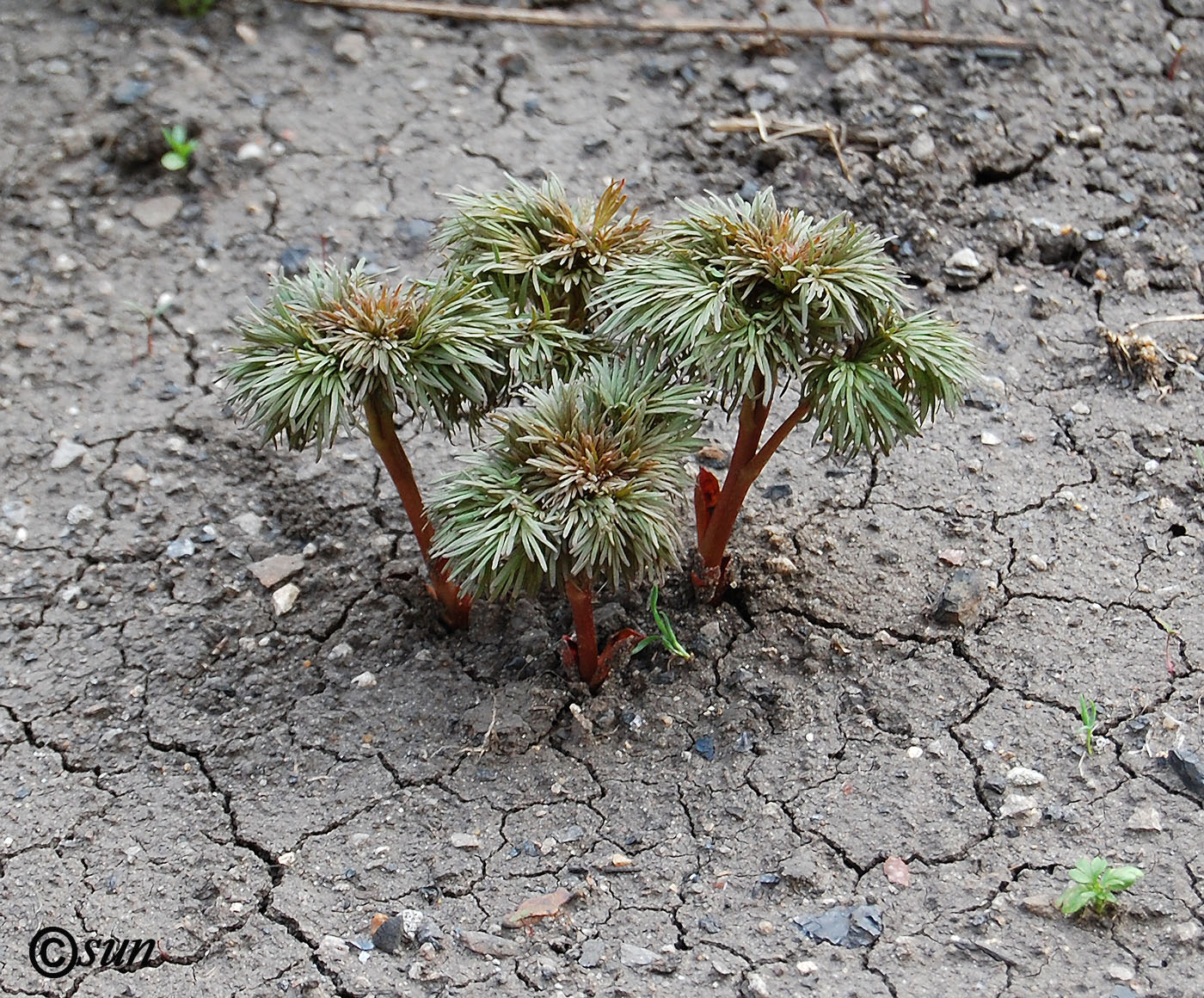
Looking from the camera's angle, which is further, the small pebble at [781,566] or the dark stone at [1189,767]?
the small pebble at [781,566]

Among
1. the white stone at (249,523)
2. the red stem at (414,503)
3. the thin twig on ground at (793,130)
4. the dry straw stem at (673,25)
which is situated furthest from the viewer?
the dry straw stem at (673,25)

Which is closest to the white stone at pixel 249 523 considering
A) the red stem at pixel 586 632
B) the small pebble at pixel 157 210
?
the red stem at pixel 586 632

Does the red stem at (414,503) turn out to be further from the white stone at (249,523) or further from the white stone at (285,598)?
the white stone at (249,523)

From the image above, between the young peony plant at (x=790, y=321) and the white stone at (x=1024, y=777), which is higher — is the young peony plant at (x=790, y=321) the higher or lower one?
the higher one

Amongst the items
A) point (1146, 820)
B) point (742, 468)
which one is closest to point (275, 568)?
point (742, 468)

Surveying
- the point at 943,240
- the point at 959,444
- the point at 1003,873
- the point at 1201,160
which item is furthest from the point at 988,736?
the point at 1201,160

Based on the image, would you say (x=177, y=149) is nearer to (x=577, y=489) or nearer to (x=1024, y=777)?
(x=577, y=489)
